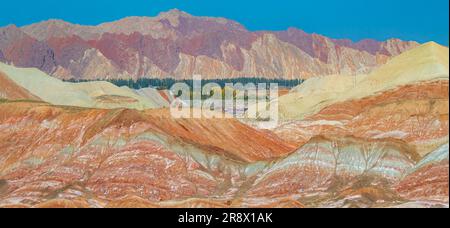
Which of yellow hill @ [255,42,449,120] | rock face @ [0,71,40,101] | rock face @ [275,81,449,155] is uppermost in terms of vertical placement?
yellow hill @ [255,42,449,120]

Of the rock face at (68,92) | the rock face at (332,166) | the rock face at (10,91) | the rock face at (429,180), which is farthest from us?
the rock face at (68,92)

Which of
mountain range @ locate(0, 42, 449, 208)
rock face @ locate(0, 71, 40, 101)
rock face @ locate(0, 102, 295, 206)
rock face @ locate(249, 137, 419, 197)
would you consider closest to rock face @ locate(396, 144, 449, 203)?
mountain range @ locate(0, 42, 449, 208)

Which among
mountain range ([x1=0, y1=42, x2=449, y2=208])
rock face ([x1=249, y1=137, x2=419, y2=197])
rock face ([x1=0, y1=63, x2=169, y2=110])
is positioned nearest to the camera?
mountain range ([x1=0, y1=42, x2=449, y2=208])

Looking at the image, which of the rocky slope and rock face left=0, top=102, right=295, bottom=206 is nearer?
the rocky slope

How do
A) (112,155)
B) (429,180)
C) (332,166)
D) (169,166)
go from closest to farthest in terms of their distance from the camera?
(429,180)
(332,166)
(169,166)
(112,155)

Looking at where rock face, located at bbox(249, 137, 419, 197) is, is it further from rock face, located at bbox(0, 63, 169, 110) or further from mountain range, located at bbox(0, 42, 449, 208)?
rock face, located at bbox(0, 63, 169, 110)

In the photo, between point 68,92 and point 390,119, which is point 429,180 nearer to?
point 390,119

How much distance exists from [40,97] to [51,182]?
173ft

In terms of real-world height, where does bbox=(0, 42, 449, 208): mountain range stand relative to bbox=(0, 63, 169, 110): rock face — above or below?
below

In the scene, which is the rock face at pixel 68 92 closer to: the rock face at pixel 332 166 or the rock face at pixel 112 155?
the rock face at pixel 112 155

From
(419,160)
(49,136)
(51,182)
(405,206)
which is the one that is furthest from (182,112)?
(405,206)

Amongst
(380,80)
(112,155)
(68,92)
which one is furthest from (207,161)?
(68,92)

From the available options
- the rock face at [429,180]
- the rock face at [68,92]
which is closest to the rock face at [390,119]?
the rock face at [429,180]
